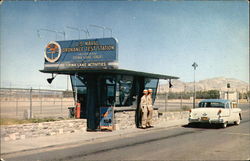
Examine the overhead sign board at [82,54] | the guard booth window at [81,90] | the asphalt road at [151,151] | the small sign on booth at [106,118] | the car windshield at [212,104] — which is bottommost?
the asphalt road at [151,151]

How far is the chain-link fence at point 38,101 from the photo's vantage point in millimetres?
14578

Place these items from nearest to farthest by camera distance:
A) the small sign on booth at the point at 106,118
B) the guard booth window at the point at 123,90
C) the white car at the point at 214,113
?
the small sign on booth at the point at 106,118
the guard booth window at the point at 123,90
the white car at the point at 214,113

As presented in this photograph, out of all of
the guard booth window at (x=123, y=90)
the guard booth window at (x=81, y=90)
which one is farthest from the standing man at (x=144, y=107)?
the guard booth window at (x=81, y=90)

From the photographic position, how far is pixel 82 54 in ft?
52.7

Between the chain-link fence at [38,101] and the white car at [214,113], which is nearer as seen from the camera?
the chain-link fence at [38,101]

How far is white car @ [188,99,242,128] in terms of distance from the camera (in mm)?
17797

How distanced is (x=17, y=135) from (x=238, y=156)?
8.52 meters

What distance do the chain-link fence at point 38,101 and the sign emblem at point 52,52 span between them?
181 cm

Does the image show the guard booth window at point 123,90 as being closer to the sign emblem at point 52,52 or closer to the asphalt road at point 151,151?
the sign emblem at point 52,52

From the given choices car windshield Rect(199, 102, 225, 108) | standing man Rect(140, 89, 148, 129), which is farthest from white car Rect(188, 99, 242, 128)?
standing man Rect(140, 89, 148, 129)

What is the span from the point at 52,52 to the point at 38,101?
2830mm

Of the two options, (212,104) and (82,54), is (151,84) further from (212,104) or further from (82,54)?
(82,54)

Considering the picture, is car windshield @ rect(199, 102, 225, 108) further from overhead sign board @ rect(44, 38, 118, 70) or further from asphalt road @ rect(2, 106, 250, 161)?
overhead sign board @ rect(44, 38, 118, 70)

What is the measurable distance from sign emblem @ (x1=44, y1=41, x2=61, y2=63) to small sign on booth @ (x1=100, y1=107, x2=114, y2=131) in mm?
3765
